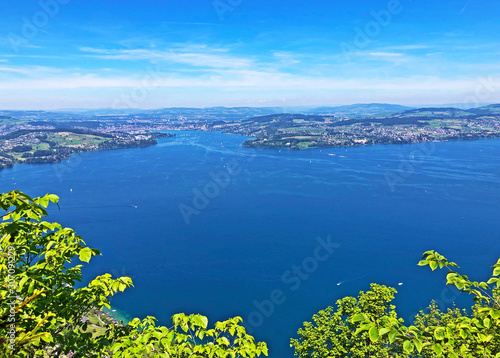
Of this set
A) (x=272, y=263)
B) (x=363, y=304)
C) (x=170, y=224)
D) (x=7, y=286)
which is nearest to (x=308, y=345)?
(x=363, y=304)

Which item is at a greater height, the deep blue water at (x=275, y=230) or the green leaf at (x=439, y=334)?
the green leaf at (x=439, y=334)

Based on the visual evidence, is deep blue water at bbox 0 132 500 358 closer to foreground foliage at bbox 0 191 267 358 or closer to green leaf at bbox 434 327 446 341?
foreground foliage at bbox 0 191 267 358

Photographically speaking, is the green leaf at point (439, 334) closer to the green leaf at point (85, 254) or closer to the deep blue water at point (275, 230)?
the green leaf at point (85, 254)

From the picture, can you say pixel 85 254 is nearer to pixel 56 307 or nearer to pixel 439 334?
pixel 56 307

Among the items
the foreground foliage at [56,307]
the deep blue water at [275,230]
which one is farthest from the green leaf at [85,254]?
the deep blue water at [275,230]

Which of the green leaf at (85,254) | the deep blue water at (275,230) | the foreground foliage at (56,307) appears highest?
the green leaf at (85,254)

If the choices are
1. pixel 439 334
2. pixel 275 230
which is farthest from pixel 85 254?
pixel 275 230

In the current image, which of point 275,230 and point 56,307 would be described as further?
point 275,230

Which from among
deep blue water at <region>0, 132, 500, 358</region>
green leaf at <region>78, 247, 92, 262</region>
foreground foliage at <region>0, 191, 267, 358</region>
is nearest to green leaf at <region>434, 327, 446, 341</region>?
foreground foliage at <region>0, 191, 267, 358</region>
